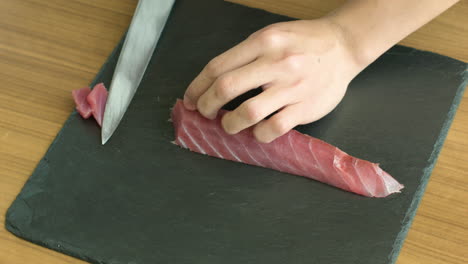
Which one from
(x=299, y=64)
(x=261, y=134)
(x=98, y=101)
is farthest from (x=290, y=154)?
(x=98, y=101)

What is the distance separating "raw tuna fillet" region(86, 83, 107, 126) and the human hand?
227 millimetres

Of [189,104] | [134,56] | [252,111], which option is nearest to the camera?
[252,111]

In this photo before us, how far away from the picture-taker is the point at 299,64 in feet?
6.16

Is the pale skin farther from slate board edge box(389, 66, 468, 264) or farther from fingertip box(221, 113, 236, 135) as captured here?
slate board edge box(389, 66, 468, 264)

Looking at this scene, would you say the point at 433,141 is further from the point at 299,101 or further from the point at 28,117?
the point at 28,117

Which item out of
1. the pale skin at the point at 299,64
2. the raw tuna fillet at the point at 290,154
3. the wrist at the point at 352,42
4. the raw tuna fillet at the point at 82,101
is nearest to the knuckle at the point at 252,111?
the pale skin at the point at 299,64

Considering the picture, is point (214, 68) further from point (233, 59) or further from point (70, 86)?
point (70, 86)

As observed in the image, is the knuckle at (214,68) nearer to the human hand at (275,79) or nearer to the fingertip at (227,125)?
the human hand at (275,79)

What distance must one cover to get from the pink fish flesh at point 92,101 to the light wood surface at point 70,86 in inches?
2.5

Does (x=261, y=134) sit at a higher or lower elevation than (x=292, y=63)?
lower

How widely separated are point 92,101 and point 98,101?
0.02 meters

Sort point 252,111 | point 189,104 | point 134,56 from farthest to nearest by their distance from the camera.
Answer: point 134,56 < point 189,104 < point 252,111

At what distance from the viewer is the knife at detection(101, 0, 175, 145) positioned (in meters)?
2.01

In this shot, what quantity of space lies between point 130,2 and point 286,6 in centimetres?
48
